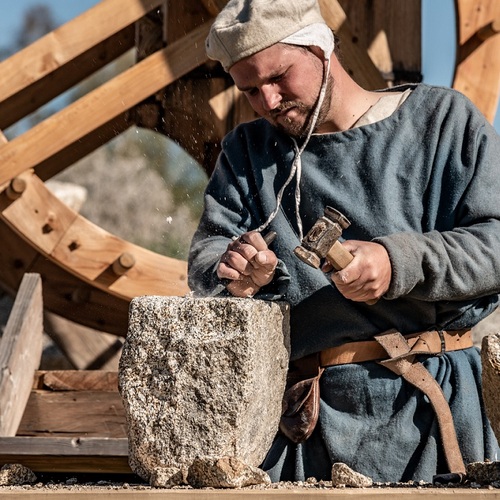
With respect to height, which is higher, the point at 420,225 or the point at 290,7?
the point at 290,7

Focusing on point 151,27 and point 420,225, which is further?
point 151,27

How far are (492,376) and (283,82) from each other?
33.5 inches

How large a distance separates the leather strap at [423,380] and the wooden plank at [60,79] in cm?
350

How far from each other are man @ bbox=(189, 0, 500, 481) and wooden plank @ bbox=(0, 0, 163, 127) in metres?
2.95

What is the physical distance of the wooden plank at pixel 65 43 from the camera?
215 inches

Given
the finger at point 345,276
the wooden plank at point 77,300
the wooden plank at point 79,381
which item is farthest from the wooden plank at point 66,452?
the wooden plank at point 77,300

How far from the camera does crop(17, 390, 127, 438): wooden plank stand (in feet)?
15.6

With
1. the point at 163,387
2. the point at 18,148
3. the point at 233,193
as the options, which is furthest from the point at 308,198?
the point at 18,148

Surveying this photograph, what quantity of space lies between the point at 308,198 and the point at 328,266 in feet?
1.36

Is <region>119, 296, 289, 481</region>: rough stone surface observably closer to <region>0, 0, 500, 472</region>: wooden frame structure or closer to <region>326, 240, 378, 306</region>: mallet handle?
<region>326, 240, 378, 306</region>: mallet handle

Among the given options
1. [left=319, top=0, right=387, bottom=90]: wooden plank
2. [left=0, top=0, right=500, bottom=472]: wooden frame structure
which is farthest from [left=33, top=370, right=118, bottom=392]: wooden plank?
[left=319, top=0, right=387, bottom=90]: wooden plank

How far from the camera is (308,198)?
2.73 metres

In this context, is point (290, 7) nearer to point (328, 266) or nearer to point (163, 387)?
point (328, 266)

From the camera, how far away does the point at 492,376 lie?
233 cm
